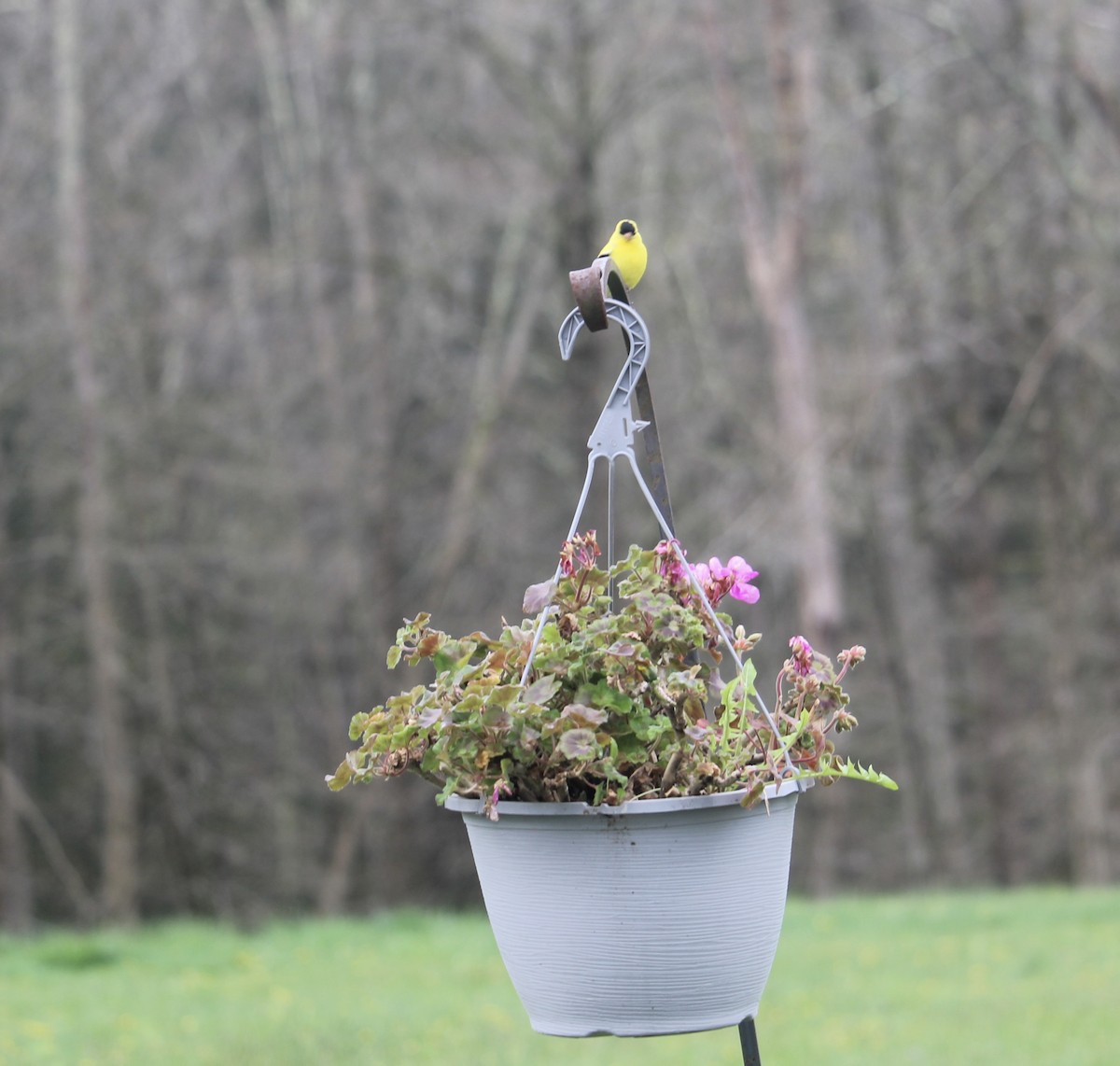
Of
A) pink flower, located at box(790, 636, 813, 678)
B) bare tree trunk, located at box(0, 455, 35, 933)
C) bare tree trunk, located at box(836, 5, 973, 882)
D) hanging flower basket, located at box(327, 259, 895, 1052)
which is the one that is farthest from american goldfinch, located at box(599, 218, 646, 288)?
bare tree trunk, located at box(0, 455, 35, 933)

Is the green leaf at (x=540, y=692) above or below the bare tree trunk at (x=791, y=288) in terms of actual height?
below

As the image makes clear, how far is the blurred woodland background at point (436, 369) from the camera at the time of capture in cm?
1045

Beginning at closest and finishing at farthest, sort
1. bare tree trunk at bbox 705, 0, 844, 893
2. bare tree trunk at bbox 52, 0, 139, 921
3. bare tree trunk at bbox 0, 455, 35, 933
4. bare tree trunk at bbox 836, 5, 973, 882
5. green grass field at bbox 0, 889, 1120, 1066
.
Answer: green grass field at bbox 0, 889, 1120, 1066, bare tree trunk at bbox 705, 0, 844, 893, bare tree trunk at bbox 52, 0, 139, 921, bare tree trunk at bbox 0, 455, 35, 933, bare tree trunk at bbox 836, 5, 973, 882

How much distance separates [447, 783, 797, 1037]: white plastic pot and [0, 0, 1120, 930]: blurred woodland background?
323 inches

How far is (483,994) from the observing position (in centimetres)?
621

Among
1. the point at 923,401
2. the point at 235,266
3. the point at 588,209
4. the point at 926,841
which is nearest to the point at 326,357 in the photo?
the point at 235,266

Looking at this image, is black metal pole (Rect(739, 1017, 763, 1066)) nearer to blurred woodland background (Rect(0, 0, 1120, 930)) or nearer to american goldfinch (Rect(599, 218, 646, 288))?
american goldfinch (Rect(599, 218, 646, 288))

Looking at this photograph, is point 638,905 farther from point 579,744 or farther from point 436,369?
point 436,369

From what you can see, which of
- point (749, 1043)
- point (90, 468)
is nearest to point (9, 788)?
point (90, 468)

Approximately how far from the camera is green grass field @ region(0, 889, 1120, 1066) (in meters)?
5.21

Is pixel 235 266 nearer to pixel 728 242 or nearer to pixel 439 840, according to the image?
pixel 728 242

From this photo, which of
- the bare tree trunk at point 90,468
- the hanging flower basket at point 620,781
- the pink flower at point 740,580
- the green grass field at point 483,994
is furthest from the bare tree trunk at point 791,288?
the hanging flower basket at point 620,781

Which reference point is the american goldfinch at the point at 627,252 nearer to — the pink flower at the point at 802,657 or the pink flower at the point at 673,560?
the pink flower at the point at 673,560

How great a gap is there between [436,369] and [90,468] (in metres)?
3.55
